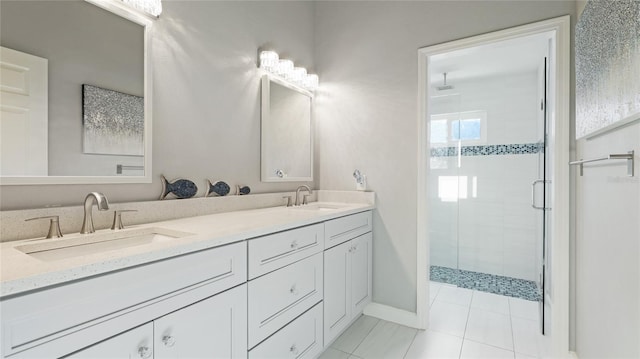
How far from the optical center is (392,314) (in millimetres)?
2393

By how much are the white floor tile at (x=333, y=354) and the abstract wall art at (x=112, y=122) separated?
158 centimetres

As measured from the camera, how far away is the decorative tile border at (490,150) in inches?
138

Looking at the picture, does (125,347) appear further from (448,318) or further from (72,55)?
(448,318)

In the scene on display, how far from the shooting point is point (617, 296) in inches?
47.1

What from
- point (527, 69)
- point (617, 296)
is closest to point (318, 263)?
point (617, 296)

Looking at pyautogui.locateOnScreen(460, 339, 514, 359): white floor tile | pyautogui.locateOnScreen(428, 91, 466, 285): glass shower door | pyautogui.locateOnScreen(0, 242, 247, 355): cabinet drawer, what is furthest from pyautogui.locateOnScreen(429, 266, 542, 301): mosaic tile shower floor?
pyautogui.locateOnScreen(0, 242, 247, 355): cabinet drawer

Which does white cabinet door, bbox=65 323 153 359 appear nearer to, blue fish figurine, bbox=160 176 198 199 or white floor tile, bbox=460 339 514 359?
blue fish figurine, bbox=160 176 198 199

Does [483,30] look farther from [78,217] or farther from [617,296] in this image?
[78,217]

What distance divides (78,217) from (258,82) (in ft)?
4.56

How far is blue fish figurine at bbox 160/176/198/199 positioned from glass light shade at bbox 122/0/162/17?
0.82 meters

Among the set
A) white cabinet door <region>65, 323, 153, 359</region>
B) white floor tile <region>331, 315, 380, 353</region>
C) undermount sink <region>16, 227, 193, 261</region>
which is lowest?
white floor tile <region>331, 315, 380, 353</region>

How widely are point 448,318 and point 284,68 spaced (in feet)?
7.78

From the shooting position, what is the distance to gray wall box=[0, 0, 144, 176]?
115 centimetres

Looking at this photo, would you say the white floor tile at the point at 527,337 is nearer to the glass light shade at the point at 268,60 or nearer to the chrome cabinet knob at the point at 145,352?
the chrome cabinet knob at the point at 145,352
